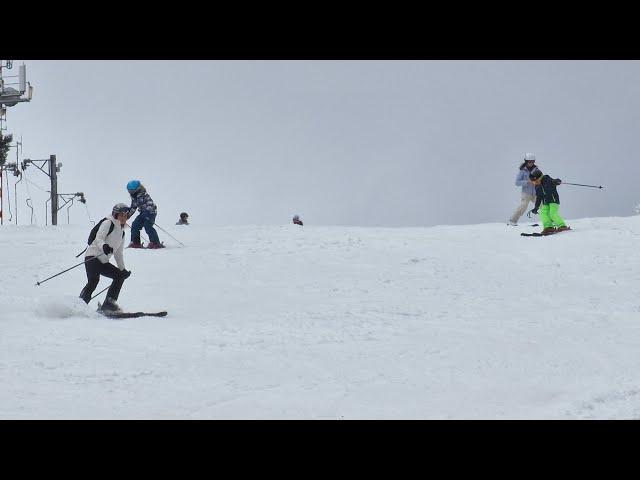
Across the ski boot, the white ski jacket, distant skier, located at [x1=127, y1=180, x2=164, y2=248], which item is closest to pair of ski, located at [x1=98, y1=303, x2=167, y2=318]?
the ski boot

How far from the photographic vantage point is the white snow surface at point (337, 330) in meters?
6.91

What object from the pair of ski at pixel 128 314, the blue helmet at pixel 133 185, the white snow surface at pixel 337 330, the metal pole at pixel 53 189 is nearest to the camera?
the white snow surface at pixel 337 330

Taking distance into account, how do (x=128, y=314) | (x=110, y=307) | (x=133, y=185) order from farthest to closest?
(x=133, y=185) < (x=110, y=307) < (x=128, y=314)

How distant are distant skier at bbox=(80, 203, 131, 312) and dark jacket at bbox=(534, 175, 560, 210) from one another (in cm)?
906

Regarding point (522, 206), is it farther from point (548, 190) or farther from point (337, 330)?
point (337, 330)

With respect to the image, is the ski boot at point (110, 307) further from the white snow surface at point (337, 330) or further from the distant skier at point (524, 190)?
the distant skier at point (524, 190)

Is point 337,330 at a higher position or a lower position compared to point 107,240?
lower

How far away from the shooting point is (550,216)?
17.1 metres

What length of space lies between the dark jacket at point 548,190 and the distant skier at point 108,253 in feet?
29.7

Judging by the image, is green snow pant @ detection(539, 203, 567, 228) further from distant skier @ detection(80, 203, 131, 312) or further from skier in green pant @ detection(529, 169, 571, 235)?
distant skier @ detection(80, 203, 131, 312)

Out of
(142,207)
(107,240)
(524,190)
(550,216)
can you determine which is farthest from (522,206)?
(107,240)

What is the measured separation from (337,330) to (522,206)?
10.5 m


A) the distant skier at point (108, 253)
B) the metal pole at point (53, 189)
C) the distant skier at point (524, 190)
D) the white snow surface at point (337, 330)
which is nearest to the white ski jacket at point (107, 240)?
the distant skier at point (108, 253)

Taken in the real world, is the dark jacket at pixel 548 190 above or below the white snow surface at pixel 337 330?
above
